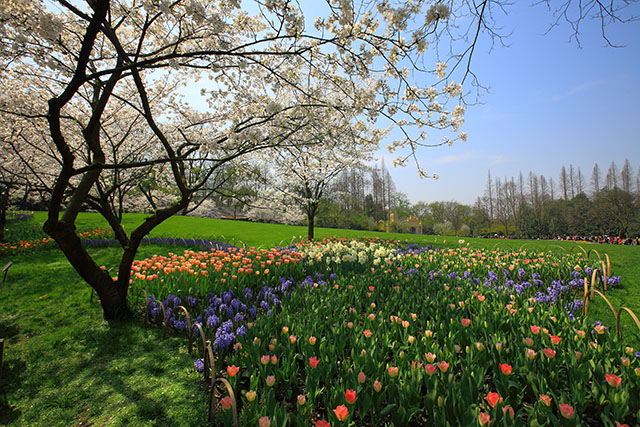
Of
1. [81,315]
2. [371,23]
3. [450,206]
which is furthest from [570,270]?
[450,206]

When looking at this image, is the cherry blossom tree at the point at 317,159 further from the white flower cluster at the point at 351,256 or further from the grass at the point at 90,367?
the grass at the point at 90,367

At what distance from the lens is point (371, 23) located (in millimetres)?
3061

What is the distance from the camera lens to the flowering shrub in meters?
1.80

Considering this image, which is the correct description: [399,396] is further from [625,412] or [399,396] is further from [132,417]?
[132,417]

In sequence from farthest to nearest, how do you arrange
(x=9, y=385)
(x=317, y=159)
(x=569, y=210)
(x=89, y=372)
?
(x=569, y=210), (x=317, y=159), (x=89, y=372), (x=9, y=385)

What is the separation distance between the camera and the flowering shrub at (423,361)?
1798 mm

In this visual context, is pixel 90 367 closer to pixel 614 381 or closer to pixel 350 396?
pixel 350 396

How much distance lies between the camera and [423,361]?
2.28m

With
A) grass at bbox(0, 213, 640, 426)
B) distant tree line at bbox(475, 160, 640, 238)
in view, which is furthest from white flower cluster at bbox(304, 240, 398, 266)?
distant tree line at bbox(475, 160, 640, 238)

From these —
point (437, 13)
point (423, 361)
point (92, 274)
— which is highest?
point (437, 13)

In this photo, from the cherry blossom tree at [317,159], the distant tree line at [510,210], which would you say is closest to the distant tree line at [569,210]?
the distant tree line at [510,210]

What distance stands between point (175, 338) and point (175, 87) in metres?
6.40

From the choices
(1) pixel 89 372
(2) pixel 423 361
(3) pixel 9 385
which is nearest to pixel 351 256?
(2) pixel 423 361

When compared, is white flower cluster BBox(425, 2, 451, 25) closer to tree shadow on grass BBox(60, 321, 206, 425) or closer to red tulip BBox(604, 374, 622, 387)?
red tulip BBox(604, 374, 622, 387)
